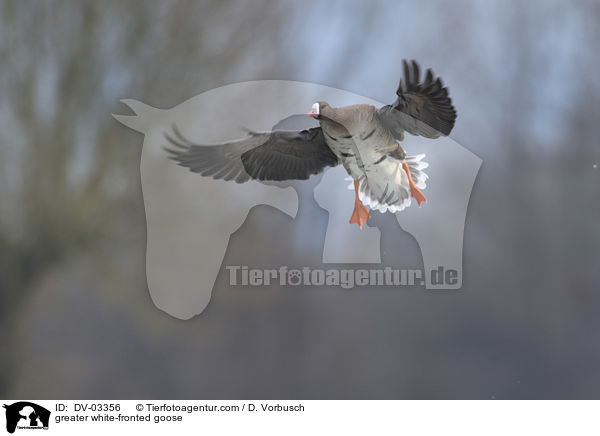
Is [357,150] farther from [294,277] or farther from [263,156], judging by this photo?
[294,277]

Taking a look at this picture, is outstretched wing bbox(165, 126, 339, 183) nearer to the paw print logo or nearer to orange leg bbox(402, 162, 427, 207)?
orange leg bbox(402, 162, 427, 207)

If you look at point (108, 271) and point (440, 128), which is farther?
point (108, 271)

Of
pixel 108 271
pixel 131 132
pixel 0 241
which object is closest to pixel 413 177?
pixel 131 132

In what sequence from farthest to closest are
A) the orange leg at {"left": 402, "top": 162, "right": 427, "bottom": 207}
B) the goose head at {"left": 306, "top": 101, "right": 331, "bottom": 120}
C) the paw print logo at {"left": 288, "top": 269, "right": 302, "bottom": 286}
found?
the paw print logo at {"left": 288, "top": 269, "right": 302, "bottom": 286}, the orange leg at {"left": 402, "top": 162, "right": 427, "bottom": 207}, the goose head at {"left": 306, "top": 101, "right": 331, "bottom": 120}

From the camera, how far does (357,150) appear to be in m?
1.03

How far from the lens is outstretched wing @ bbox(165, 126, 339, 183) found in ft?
3.54

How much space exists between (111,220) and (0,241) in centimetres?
33

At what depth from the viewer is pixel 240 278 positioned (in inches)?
54.1

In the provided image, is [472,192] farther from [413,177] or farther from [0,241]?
[0,241]

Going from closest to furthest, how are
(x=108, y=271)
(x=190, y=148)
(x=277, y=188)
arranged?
(x=190, y=148), (x=277, y=188), (x=108, y=271)

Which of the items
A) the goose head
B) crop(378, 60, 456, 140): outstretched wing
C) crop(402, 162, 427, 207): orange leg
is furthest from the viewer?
crop(402, 162, 427, 207): orange leg

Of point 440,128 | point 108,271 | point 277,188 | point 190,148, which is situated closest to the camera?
point 440,128

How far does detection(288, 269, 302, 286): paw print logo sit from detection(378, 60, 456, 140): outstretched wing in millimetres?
505
